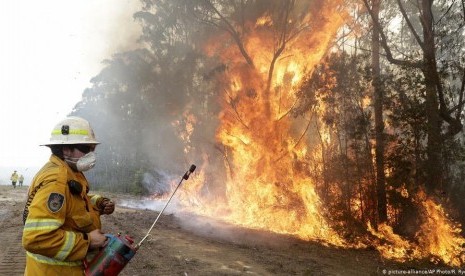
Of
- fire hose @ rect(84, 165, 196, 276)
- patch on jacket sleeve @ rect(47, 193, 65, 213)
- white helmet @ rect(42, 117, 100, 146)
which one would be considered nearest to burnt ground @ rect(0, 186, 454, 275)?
fire hose @ rect(84, 165, 196, 276)

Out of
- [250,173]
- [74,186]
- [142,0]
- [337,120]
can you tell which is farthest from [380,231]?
[142,0]

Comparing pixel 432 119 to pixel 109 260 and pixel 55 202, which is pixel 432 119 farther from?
pixel 55 202

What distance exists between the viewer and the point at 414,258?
9359mm

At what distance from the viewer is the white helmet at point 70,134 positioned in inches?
127

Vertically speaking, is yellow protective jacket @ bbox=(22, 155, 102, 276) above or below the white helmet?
below

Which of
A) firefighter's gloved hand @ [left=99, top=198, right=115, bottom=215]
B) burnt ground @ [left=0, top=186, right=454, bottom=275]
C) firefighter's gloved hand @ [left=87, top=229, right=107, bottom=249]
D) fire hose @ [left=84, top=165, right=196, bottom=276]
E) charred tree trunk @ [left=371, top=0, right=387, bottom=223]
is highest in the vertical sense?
charred tree trunk @ [left=371, top=0, right=387, bottom=223]

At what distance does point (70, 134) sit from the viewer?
3291 mm

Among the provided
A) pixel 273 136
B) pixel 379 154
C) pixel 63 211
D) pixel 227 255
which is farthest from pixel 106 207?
pixel 273 136

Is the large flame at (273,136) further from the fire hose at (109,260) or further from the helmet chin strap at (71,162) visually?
the helmet chin strap at (71,162)

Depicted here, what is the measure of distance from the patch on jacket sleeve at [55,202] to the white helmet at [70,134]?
60 centimetres

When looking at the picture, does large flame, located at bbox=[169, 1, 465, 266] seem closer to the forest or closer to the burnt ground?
the forest

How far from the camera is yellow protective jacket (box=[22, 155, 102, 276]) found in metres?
2.68

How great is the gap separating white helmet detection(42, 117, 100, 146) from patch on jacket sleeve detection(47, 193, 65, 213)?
600mm

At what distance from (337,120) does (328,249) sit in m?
5.17
